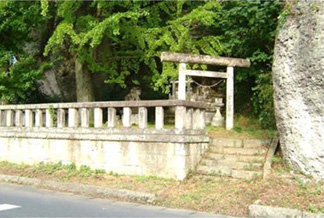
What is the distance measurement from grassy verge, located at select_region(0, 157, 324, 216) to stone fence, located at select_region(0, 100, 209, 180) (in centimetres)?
36

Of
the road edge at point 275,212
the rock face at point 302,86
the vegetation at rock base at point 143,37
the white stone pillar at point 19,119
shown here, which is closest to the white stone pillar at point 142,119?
the rock face at point 302,86

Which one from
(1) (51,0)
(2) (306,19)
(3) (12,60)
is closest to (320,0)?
(2) (306,19)

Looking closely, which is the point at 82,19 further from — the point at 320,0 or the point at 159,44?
the point at 320,0

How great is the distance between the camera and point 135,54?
16.5 meters

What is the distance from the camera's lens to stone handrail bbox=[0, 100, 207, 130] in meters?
10.1

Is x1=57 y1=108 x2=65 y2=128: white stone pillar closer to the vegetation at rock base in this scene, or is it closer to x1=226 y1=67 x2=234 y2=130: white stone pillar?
the vegetation at rock base

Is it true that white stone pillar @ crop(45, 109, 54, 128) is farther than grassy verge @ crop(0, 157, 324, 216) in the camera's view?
Yes

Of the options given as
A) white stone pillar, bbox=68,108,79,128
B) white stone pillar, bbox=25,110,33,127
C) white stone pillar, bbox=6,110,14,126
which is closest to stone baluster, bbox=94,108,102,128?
white stone pillar, bbox=68,108,79,128

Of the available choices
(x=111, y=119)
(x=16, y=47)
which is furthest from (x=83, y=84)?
(x=111, y=119)

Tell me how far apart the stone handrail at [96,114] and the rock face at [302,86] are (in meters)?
2.24

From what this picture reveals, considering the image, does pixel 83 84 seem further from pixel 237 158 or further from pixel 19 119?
pixel 237 158

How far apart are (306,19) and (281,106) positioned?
186 centimetres

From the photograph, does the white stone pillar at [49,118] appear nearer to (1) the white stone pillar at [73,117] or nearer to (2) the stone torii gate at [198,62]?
(1) the white stone pillar at [73,117]

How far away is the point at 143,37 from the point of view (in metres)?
14.3
